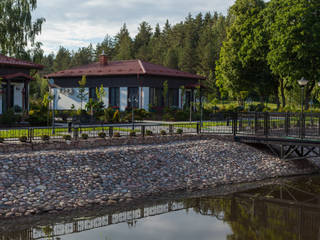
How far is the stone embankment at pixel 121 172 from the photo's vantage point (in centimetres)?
1338

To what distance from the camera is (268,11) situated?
119 ft

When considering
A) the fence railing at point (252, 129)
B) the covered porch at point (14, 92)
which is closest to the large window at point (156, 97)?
the covered porch at point (14, 92)

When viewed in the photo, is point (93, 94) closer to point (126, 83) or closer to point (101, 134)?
point (126, 83)

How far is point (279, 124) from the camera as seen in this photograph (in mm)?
19203

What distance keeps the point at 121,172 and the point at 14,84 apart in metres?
16.5

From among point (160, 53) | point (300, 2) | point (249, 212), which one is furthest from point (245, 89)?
point (160, 53)

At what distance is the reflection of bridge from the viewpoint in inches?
439

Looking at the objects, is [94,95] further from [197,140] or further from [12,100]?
[197,140]

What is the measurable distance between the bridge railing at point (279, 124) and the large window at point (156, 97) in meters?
15.8

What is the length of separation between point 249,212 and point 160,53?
76072 millimetres

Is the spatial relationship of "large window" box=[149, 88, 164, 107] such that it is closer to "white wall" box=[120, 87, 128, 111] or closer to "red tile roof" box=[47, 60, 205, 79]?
"red tile roof" box=[47, 60, 205, 79]

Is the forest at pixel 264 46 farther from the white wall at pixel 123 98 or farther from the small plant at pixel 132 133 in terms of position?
the small plant at pixel 132 133

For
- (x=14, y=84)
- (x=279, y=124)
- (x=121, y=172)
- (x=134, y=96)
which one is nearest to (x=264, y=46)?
(x=134, y=96)

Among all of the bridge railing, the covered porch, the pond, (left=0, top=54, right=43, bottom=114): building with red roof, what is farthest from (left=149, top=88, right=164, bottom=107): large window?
the pond
